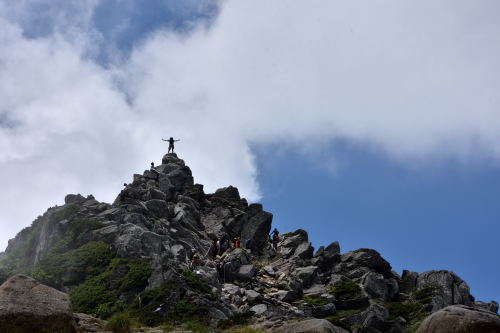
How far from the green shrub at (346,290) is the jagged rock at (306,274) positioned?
264 centimetres

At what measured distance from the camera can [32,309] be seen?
16359 millimetres

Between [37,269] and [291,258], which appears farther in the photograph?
[291,258]

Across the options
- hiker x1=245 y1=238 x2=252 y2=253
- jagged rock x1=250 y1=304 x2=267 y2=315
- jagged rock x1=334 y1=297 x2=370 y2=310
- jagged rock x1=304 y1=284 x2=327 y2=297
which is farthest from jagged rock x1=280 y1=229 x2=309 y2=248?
jagged rock x1=250 y1=304 x2=267 y2=315

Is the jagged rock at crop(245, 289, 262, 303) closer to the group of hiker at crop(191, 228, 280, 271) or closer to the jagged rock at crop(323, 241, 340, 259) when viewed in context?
the group of hiker at crop(191, 228, 280, 271)

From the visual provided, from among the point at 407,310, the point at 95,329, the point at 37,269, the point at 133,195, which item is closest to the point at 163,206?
the point at 133,195

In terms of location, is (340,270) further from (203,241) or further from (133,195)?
(133,195)

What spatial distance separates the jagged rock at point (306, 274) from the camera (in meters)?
44.1

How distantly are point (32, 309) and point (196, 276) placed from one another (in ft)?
67.2

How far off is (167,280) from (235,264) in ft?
35.7

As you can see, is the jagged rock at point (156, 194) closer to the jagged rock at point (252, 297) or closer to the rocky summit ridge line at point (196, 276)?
the rocky summit ridge line at point (196, 276)

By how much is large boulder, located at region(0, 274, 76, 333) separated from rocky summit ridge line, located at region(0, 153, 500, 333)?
4cm

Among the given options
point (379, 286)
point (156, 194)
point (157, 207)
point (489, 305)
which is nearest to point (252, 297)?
point (379, 286)

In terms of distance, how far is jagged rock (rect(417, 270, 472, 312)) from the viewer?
132 ft

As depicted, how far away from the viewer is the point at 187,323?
2630cm
